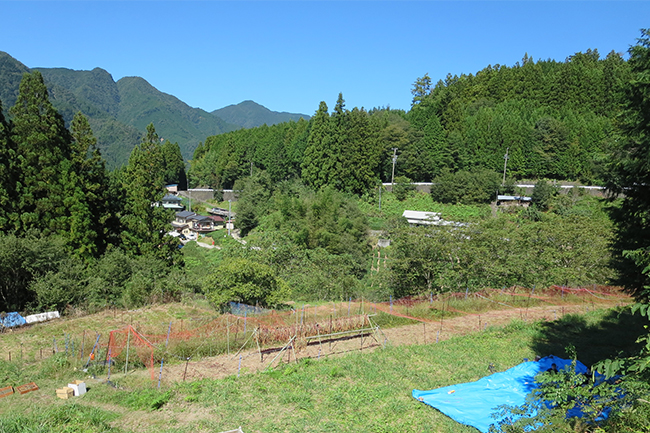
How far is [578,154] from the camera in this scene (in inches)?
1635

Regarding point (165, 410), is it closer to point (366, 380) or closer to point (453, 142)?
point (366, 380)

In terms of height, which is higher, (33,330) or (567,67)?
Result: (567,67)

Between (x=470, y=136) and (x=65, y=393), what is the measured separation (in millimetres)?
45062

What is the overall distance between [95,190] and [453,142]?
119ft

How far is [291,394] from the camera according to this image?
8094mm

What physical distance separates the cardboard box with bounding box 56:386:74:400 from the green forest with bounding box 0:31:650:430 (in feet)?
19.6

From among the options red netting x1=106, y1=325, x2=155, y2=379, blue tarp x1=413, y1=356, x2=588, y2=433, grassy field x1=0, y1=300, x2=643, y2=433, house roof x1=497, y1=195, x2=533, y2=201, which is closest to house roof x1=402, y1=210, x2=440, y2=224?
house roof x1=497, y1=195, x2=533, y2=201

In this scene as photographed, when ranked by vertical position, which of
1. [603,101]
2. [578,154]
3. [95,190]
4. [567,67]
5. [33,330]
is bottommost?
[33,330]

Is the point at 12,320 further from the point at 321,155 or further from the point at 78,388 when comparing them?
the point at 321,155

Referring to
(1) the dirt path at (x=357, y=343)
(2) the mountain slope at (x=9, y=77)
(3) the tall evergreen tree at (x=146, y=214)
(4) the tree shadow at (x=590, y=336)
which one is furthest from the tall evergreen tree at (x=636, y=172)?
(2) the mountain slope at (x=9, y=77)

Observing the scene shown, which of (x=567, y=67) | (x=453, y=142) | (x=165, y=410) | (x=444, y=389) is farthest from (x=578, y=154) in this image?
(x=165, y=410)

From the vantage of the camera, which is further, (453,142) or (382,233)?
(453,142)

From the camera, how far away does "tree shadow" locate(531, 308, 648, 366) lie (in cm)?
1053

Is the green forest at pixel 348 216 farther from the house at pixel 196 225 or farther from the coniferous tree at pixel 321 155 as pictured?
the house at pixel 196 225
